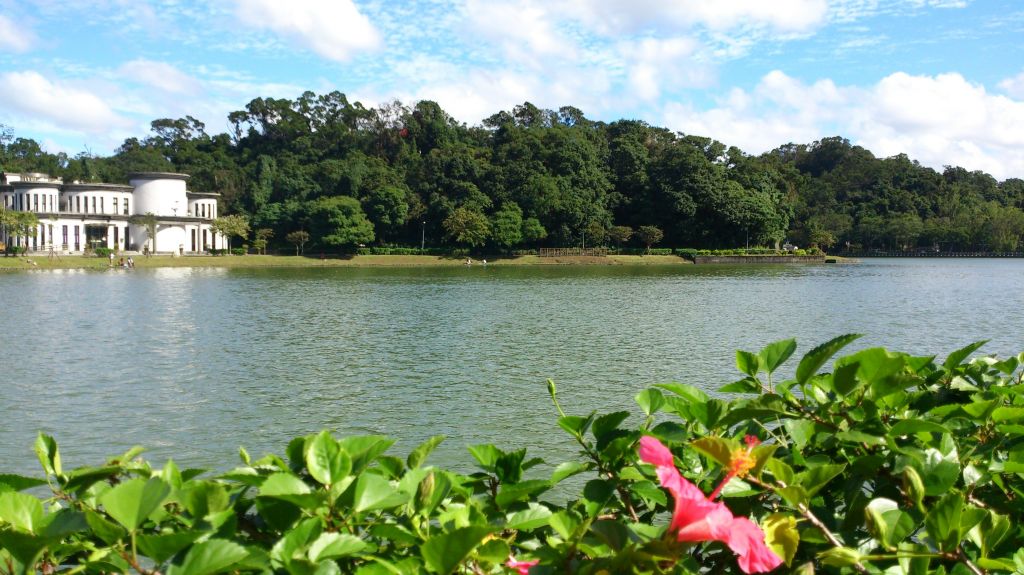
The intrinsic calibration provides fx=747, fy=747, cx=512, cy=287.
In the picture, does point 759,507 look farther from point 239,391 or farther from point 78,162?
point 78,162

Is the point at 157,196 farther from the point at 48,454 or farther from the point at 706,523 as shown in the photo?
the point at 706,523

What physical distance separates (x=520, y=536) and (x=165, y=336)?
52.8 feet

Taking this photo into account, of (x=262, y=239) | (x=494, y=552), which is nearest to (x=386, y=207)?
(x=262, y=239)

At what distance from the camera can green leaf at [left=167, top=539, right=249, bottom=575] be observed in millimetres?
→ 1061

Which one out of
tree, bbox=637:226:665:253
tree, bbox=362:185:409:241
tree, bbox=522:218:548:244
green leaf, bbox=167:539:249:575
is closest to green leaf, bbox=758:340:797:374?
green leaf, bbox=167:539:249:575

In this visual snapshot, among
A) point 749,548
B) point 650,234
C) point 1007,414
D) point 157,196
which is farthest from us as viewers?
point 650,234

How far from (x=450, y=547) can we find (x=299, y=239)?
61.5m

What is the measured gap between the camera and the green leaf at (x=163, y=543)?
3.61 feet

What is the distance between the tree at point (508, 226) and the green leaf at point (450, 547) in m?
60.7

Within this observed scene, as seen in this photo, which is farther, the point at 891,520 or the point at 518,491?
the point at 518,491

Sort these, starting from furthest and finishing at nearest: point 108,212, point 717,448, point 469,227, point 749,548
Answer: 1. point 108,212
2. point 469,227
3. point 717,448
4. point 749,548

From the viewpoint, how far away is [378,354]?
13477mm

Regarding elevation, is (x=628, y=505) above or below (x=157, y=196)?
below

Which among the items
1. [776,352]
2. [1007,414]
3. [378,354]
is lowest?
[378,354]
